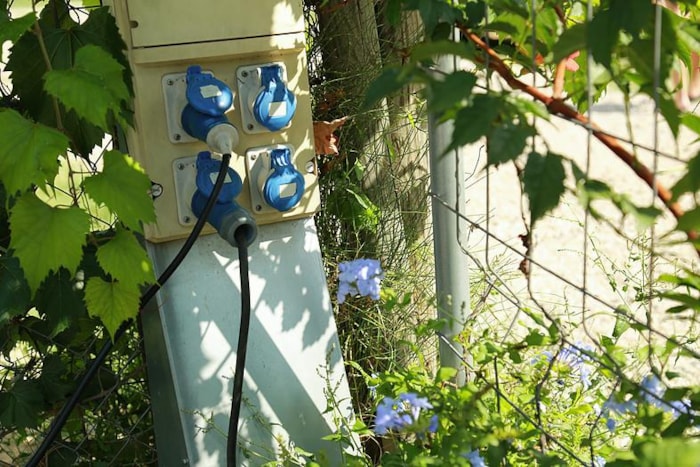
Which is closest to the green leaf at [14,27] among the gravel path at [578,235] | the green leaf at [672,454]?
the green leaf at [672,454]

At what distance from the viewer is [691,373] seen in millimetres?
2846

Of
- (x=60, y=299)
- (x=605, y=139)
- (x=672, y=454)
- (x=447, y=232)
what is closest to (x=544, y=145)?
(x=605, y=139)

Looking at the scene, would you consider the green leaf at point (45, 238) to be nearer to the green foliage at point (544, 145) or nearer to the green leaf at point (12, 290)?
the green leaf at point (12, 290)

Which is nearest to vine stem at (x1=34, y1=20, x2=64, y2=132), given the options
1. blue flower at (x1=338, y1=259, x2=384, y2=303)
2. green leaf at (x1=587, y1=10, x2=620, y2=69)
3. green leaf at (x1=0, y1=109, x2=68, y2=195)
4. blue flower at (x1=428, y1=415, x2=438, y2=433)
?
green leaf at (x1=0, y1=109, x2=68, y2=195)

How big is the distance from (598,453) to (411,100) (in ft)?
2.94

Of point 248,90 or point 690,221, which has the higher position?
point 248,90

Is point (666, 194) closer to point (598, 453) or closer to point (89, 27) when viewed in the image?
point (598, 453)

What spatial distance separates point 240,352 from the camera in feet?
4.87

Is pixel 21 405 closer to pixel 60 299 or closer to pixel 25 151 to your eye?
pixel 60 299

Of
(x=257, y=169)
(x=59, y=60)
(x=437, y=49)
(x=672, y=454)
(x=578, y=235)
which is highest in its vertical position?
(x=578, y=235)

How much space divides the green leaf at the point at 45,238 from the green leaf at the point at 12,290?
0.98 feet

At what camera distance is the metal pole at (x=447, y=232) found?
162 cm

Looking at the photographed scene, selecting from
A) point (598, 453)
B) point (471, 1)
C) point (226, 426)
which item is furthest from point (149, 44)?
point (598, 453)

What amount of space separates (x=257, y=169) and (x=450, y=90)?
68cm
